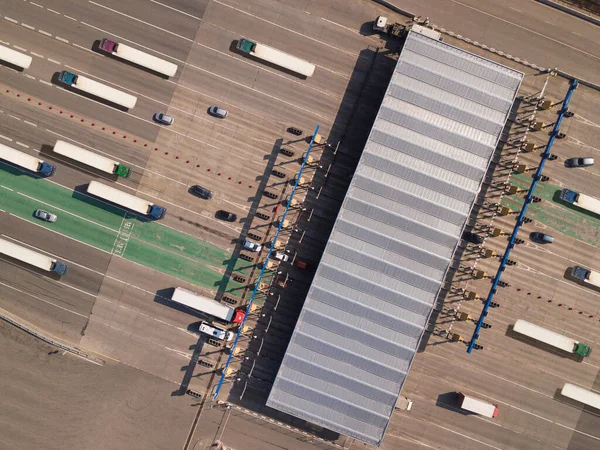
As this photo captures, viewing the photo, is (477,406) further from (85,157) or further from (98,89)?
(98,89)

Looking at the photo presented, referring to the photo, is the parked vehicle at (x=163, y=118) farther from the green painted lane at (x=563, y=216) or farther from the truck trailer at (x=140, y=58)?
the green painted lane at (x=563, y=216)

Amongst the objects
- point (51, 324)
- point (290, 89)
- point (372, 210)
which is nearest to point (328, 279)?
point (372, 210)

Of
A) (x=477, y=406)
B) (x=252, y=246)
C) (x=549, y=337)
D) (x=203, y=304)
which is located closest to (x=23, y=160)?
(x=203, y=304)

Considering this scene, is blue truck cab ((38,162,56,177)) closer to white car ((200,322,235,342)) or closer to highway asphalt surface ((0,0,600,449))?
highway asphalt surface ((0,0,600,449))

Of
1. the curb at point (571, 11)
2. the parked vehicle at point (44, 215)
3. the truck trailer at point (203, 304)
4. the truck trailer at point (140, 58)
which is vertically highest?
the curb at point (571, 11)

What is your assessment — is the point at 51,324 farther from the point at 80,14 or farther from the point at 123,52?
the point at 80,14

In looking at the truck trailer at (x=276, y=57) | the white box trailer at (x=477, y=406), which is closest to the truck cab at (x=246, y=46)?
the truck trailer at (x=276, y=57)
